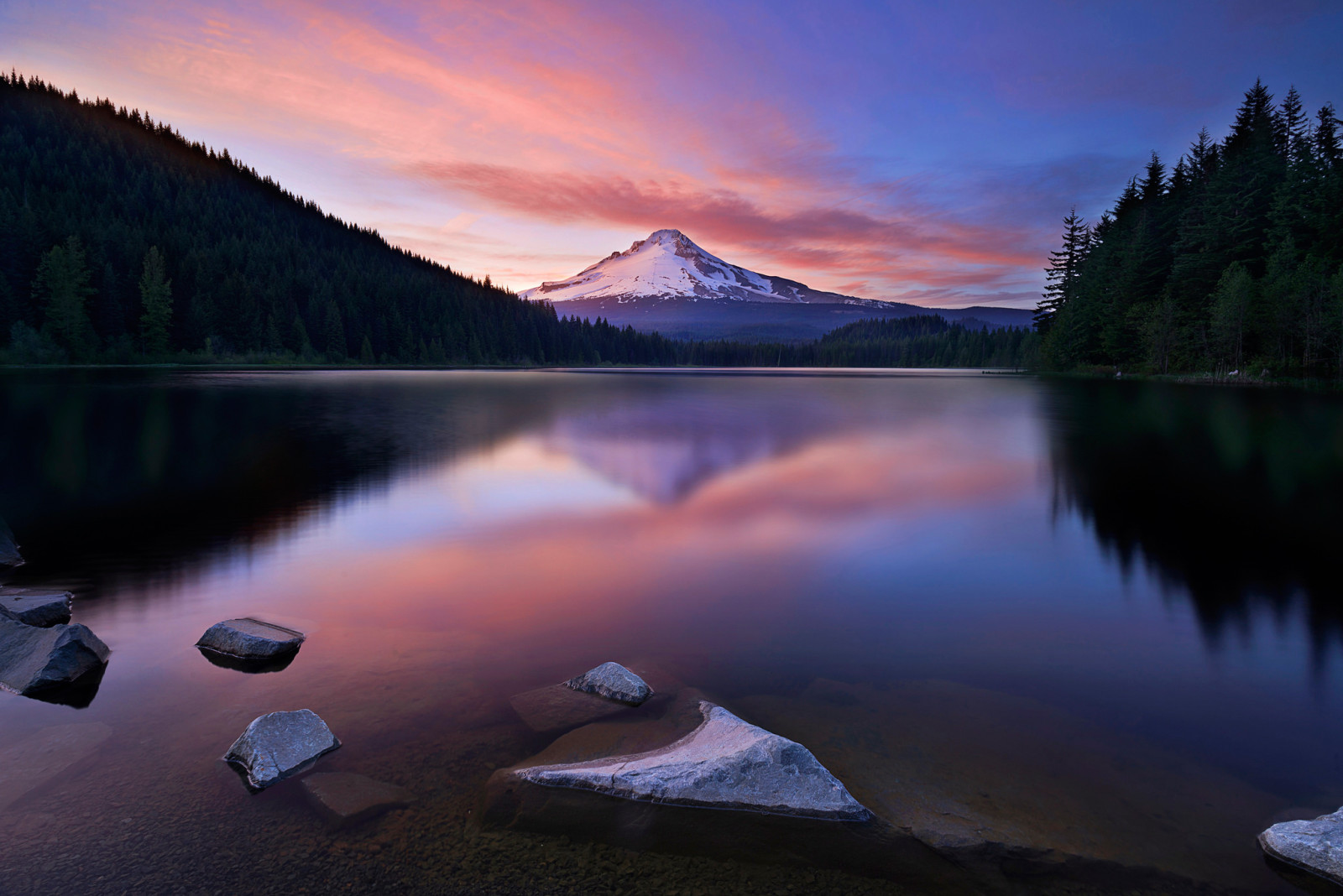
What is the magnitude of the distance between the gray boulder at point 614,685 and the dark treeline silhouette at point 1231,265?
67.8 meters

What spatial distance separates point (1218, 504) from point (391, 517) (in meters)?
19.4

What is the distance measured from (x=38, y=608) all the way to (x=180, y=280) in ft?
416

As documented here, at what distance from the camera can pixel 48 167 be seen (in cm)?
14212

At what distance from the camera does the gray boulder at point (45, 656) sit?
6328mm

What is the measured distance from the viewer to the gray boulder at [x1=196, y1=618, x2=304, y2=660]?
7160 millimetres

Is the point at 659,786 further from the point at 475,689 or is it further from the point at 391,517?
the point at 391,517

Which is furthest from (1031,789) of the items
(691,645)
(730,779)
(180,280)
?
(180,280)

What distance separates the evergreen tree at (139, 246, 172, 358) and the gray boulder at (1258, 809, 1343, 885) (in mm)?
127098

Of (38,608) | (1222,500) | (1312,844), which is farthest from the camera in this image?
(1222,500)

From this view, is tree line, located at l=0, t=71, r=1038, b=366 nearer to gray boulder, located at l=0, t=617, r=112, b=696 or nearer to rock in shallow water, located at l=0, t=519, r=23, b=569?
rock in shallow water, located at l=0, t=519, r=23, b=569

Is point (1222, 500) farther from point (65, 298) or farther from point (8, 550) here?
point (65, 298)

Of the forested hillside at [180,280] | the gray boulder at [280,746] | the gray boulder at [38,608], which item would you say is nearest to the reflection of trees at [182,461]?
the gray boulder at [38,608]

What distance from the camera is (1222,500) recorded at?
1605 centimetres

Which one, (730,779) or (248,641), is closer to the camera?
(730,779)
